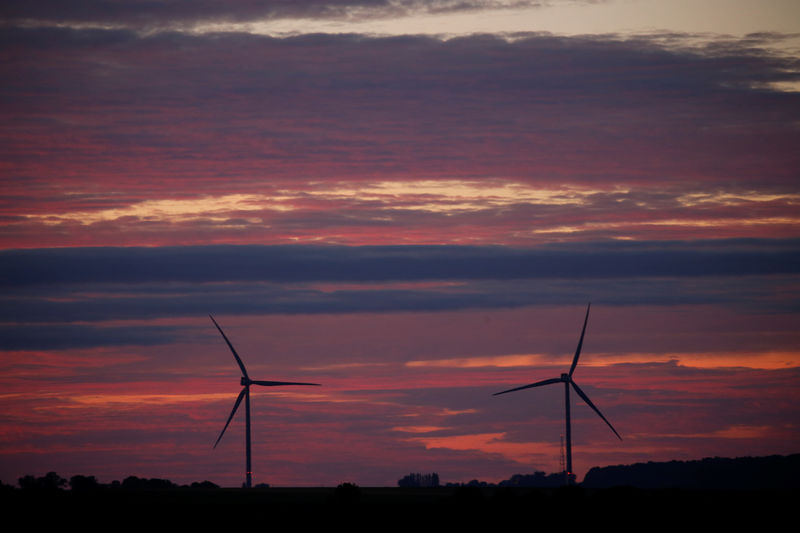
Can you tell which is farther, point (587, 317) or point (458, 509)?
point (587, 317)

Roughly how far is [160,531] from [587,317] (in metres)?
76.0

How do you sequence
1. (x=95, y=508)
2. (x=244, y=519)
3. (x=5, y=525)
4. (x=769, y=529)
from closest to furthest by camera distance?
(x=769, y=529) < (x=5, y=525) < (x=244, y=519) < (x=95, y=508)

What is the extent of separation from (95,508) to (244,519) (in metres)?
29.6

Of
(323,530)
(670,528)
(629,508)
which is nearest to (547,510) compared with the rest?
(629,508)

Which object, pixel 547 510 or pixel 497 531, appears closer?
pixel 497 531

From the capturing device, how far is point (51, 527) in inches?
6319

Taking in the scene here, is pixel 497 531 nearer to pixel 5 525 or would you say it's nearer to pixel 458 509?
pixel 458 509

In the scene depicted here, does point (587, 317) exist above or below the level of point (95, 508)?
above

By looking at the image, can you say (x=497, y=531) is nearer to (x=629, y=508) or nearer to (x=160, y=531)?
(x=629, y=508)

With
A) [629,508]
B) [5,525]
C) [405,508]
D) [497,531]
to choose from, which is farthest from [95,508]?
[629,508]

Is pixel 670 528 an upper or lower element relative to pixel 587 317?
lower

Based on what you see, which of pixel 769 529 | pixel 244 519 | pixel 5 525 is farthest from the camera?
pixel 244 519

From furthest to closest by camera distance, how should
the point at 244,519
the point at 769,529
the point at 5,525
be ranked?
the point at 244,519
the point at 5,525
the point at 769,529

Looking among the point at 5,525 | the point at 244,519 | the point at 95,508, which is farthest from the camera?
the point at 95,508
